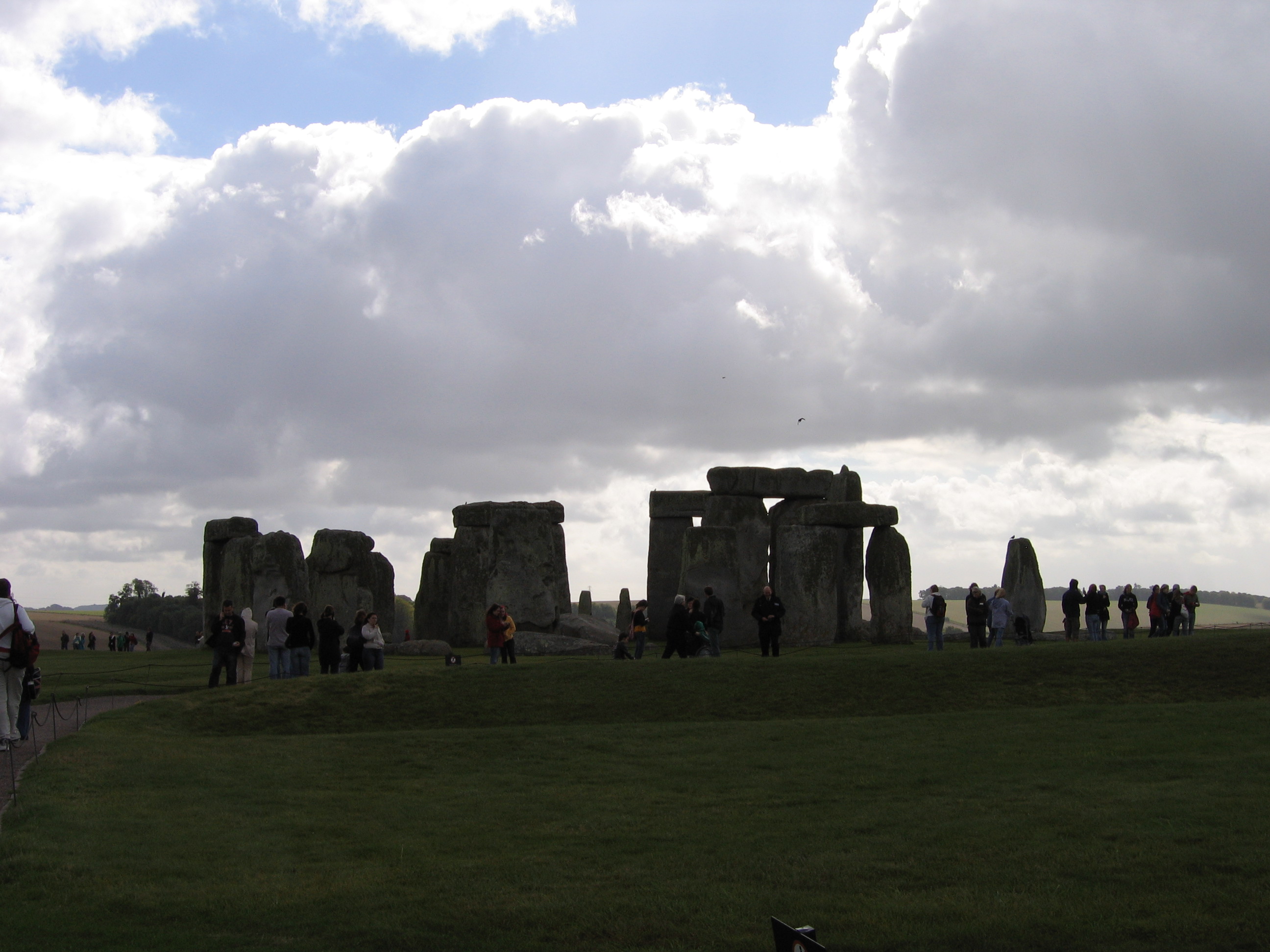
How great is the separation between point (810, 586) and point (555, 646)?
571 cm

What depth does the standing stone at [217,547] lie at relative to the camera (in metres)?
33.9

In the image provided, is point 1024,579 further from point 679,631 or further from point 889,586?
point 679,631

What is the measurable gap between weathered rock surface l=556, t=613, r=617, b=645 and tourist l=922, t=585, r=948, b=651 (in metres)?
7.92

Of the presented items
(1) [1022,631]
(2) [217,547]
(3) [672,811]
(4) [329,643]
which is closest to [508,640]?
(4) [329,643]

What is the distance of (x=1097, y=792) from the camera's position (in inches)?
427

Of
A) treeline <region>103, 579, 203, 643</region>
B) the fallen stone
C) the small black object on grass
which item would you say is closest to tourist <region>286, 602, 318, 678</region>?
the fallen stone

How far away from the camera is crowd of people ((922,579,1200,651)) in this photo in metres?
23.0

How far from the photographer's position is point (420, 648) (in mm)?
27453

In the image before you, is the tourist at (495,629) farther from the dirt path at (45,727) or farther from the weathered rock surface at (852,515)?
the weathered rock surface at (852,515)

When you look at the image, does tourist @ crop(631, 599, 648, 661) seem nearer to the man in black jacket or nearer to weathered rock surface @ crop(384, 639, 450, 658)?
the man in black jacket

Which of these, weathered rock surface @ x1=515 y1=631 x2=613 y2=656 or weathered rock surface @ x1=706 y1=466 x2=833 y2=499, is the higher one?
weathered rock surface @ x1=706 y1=466 x2=833 y2=499

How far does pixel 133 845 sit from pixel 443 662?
14.9 meters

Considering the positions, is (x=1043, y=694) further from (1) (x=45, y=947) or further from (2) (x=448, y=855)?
(1) (x=45, y=947)

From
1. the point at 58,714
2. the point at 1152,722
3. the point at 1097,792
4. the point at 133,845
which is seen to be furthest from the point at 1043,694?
the point at 58,714
